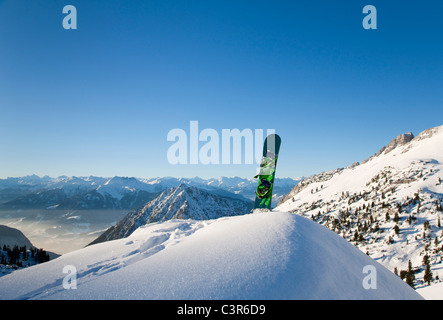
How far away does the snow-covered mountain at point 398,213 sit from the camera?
72.6 meters

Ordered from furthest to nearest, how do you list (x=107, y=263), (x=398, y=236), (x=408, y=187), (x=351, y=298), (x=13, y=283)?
(x=408, y=187)
(x=398, y=236)
(x=107, y=263)
(x=13, y=283)
(x=351, y=298)

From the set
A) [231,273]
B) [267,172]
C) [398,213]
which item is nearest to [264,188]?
[267,172]

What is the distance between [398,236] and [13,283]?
375ft

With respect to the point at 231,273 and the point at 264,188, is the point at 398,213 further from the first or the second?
the point at 231,273

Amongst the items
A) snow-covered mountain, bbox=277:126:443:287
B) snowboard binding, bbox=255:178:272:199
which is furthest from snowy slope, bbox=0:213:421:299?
snow-covered mountain, bbox=277:126:443:287

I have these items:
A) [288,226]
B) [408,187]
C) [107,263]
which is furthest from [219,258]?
[408,187]

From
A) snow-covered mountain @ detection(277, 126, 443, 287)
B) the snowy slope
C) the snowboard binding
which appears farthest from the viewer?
snow-covered mountain @ detection(277, 126, 443, 287)

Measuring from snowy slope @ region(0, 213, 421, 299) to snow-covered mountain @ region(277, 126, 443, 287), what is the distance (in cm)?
7064

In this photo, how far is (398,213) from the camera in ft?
335

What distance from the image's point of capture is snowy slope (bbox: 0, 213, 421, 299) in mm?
5523

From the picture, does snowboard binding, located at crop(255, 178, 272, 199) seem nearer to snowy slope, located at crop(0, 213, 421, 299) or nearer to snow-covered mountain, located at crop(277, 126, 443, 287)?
snowy slope, located at crop(0, 213, 421, 299)

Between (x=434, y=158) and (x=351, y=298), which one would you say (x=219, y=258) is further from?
(x=434, y=158)

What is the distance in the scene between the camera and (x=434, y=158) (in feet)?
517

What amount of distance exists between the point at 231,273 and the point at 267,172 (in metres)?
23.2
